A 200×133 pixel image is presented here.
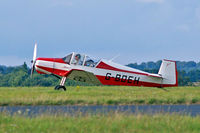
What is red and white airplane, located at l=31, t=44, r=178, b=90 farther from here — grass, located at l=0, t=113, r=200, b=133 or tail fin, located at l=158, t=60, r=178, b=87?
grass, located at l=0, t=113, r=200, b=133

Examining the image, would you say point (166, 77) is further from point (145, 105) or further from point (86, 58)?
point (145, 105)

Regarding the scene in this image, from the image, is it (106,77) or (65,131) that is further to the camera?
(106,77)

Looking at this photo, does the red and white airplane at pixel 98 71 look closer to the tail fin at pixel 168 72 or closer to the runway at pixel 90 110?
the tail fin at pixel 168 72

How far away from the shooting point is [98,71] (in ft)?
62.8

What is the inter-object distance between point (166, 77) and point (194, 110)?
24.2 feet

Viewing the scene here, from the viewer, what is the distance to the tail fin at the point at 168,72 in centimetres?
1961

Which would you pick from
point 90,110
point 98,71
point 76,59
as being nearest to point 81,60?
point 76,59

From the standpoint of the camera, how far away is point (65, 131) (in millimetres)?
8086

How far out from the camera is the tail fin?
19.6 metres

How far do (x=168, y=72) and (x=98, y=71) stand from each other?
3.10 metres

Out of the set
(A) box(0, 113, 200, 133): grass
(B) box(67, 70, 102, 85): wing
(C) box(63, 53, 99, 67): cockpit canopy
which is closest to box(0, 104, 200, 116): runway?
(A) box(0, 113, 200, 133): grass

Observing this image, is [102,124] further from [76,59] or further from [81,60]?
[76,59]

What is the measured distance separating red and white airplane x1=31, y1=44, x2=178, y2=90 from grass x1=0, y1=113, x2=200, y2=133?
363 inches

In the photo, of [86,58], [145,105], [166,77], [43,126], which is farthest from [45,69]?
[43,126]
